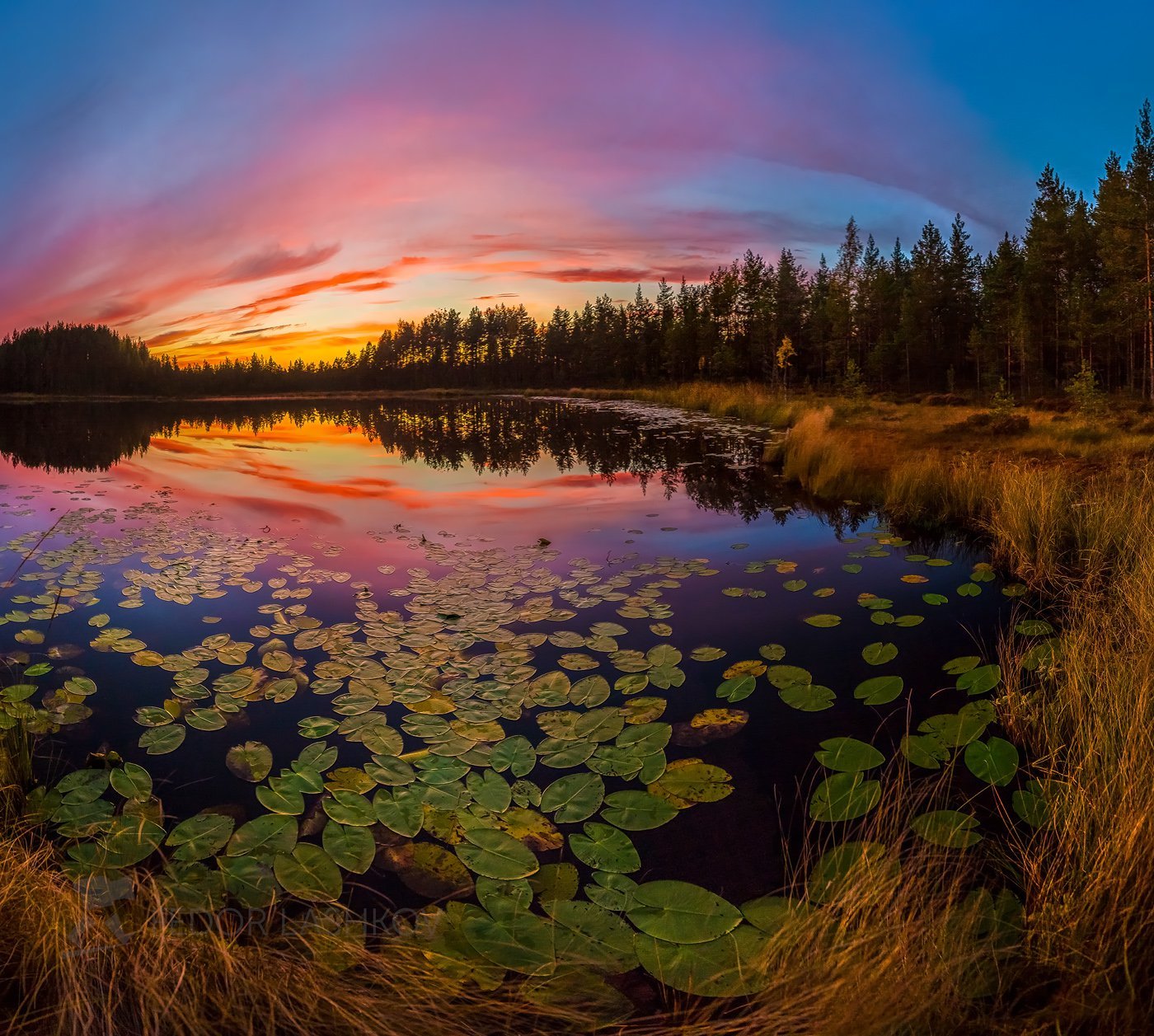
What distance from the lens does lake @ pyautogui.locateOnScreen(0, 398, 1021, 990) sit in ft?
9.06

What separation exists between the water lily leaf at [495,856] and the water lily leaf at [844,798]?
1.42 meters

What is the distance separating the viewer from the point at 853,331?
5859 cm

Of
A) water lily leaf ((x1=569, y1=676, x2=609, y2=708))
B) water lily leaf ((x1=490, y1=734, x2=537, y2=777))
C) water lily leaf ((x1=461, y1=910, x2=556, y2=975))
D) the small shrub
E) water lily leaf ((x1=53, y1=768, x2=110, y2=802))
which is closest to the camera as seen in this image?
water lily leaf ((x1=461, y1=910, x2=556, y2=975))

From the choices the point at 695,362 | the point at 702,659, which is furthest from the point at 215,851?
the point at 695,362

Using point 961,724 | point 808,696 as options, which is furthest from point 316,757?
point 961,724

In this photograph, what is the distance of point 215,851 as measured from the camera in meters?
2.78

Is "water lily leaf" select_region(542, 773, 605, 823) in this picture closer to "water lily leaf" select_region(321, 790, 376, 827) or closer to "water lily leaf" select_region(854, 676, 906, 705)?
"water lily leaf" select_region(321, 790, 376, 827)

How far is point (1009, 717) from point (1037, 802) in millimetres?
892

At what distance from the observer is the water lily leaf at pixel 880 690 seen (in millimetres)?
4195

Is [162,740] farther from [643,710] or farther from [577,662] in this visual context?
[643,710]

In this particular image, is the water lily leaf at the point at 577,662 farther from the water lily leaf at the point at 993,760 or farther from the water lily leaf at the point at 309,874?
the water lily leaf at the point at 993,760

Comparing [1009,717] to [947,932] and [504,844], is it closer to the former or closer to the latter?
[947,932]

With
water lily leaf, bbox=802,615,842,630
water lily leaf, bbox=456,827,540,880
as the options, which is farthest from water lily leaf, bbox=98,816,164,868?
water lily leaf, bbox=802,615,842,630

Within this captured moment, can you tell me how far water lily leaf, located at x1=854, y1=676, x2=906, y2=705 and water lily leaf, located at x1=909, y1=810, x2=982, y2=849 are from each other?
129 centimetres
